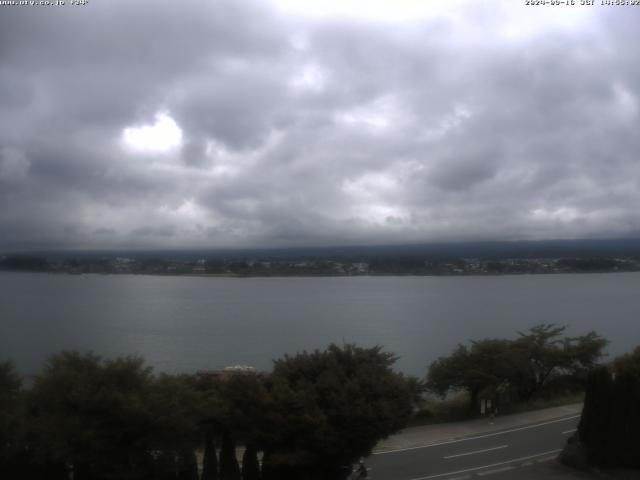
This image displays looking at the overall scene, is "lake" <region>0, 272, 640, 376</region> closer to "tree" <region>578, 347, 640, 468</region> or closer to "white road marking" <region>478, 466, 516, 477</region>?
"white road marking" <region>478, 466, 516, 477</region>

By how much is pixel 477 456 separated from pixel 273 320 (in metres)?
45.5

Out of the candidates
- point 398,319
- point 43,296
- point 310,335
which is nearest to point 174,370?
point 310,335

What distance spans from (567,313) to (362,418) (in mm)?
61491

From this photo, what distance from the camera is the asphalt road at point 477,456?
15398mm

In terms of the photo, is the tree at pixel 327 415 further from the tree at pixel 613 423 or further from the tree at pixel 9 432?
the tree at pixel 613 423

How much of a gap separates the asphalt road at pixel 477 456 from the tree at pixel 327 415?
2181 mm

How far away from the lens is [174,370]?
3597cm

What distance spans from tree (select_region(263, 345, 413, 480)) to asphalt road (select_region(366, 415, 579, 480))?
2181 mm

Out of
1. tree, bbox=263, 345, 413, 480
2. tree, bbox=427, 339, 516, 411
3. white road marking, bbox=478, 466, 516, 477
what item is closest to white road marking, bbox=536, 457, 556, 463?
white road marking, bbox=478, 466, 516, 477

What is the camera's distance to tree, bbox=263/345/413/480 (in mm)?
13031

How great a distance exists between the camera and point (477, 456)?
55.6ft

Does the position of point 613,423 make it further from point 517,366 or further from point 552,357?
point 552,357

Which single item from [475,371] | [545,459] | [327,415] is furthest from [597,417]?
[475,371]

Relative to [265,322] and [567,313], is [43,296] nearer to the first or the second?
[265,322]
